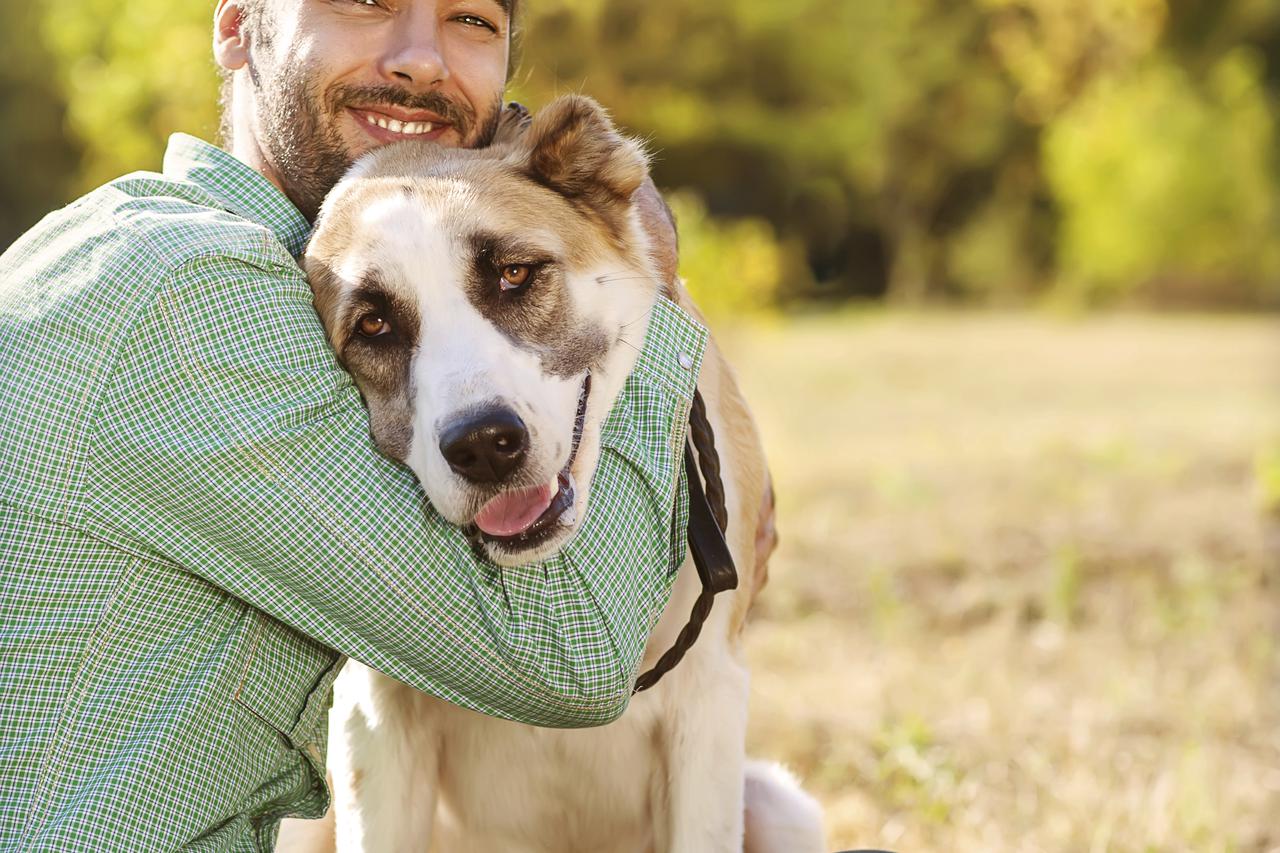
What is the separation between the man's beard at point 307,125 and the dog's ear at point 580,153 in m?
0.27

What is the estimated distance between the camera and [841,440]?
1059cm

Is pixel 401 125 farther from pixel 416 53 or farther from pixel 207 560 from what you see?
pixel 207 560

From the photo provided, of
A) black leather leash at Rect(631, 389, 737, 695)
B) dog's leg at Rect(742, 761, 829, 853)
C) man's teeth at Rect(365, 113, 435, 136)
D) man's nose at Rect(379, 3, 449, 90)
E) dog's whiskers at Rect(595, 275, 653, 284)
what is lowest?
dog's leg at Rect(742, 761, 829, 853)

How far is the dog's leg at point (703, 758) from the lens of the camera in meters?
2.35

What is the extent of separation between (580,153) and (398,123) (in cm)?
39

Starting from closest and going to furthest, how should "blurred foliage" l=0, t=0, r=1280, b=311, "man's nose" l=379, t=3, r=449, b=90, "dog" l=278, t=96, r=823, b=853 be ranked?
"dog" l=278, t=96, r=823, b=853, "man's nose" l=379, t=3, r=449, b=90, "blurred foliage" l=0, t=0, r=1280, b=311

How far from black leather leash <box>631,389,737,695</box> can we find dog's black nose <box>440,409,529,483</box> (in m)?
0.37

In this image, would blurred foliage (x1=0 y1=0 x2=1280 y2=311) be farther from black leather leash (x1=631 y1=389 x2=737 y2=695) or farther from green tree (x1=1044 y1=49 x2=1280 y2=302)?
black leather leash (x1=631 y1=389 x2=737 y2=695)

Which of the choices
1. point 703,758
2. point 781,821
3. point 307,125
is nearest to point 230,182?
point 307,125

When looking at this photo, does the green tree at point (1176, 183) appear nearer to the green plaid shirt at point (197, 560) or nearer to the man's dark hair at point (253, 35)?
the man's dark hair at point (253, 35)

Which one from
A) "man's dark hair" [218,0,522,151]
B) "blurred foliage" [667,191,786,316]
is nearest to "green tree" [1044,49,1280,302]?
"blurred foliage" [667,191,786,316]

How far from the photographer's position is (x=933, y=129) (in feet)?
85.8

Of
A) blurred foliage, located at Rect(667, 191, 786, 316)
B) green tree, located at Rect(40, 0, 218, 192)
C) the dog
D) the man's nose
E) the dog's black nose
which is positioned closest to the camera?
the dog's black nose

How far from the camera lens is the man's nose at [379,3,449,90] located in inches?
96.7
